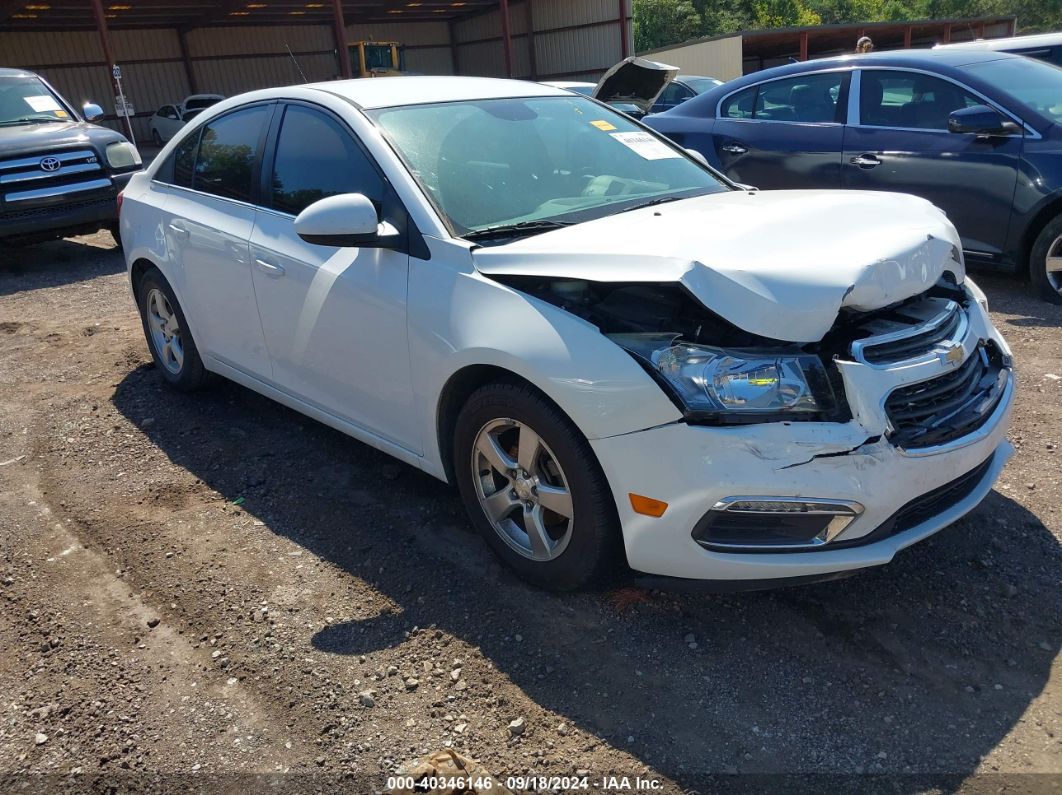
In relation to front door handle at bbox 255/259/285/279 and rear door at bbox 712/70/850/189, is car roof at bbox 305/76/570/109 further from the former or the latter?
rear door at bbox 712/70/850/189

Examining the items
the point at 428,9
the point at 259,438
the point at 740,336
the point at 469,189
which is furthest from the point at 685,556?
the point at 428,9

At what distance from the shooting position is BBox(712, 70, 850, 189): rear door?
677 centimetres

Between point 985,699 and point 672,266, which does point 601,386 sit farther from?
point 985,699

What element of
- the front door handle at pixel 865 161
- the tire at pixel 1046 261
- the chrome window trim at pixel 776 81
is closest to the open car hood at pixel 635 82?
the chrome window trim at pixel 776 81

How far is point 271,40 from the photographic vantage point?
3256cm

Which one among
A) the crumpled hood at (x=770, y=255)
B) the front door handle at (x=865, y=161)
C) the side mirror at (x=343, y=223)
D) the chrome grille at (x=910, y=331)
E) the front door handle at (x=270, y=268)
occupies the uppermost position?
the side mirror at (x=343, y=223)

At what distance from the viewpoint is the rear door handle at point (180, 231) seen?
14.8 ft

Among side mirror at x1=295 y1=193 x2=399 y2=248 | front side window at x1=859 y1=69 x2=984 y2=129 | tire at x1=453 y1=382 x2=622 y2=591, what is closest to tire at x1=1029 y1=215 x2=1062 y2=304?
front side window at x1=859 y1=69 x2=984 y2=129

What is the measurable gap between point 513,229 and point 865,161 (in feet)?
14.2

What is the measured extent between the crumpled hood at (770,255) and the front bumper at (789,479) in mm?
246

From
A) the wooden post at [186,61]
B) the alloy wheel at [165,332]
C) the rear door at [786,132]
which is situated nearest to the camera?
the alloy wheel at [165,332]

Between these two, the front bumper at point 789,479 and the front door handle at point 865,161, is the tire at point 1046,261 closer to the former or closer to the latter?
the front door handle at point 865,161

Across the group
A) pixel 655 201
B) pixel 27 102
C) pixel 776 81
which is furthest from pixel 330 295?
pixel 27 102

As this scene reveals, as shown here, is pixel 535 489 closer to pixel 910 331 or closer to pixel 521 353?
pixel 521 353
